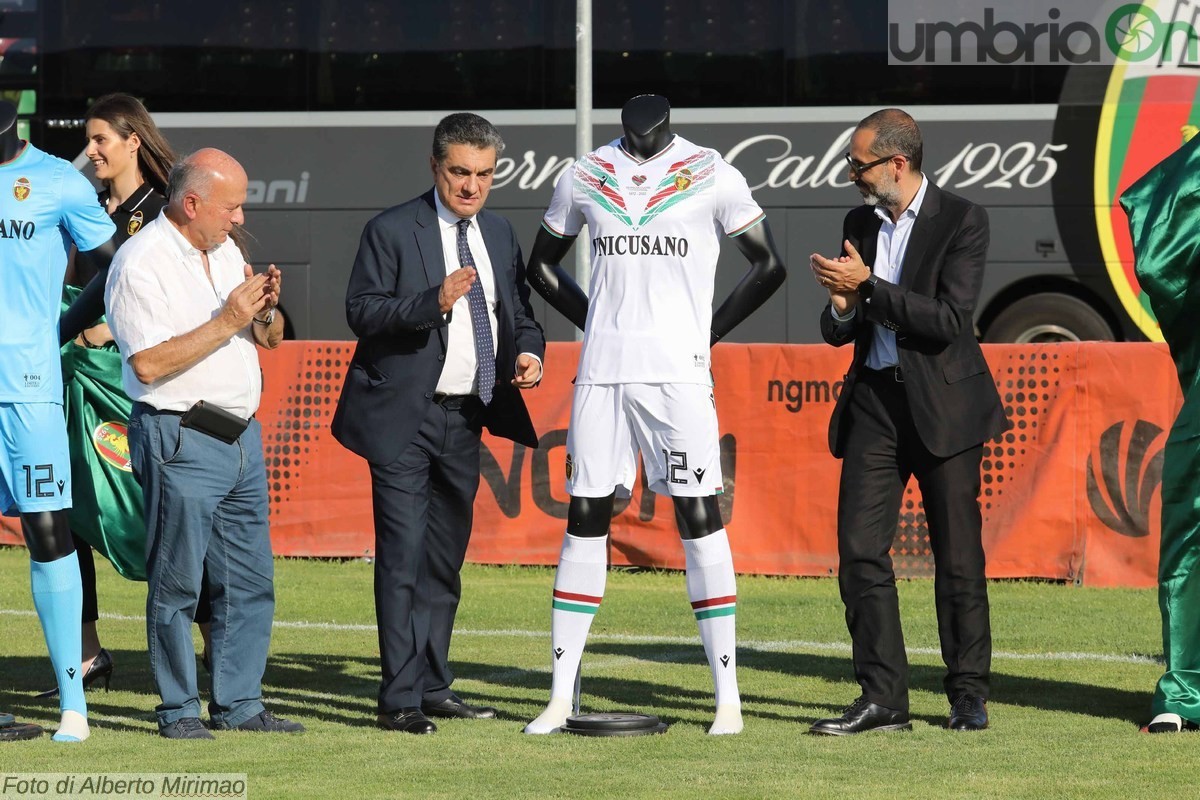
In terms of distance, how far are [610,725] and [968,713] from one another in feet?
4.29

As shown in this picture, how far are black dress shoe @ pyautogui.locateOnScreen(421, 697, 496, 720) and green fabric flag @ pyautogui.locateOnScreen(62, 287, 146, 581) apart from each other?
4.76 ft

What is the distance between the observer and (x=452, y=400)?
271 inches

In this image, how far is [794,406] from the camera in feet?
38.3

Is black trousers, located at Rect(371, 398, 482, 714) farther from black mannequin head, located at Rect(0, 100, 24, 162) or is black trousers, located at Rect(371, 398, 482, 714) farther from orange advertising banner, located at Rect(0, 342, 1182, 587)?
orange advertising banner, located at Rect(0, 342, 1182, 587)

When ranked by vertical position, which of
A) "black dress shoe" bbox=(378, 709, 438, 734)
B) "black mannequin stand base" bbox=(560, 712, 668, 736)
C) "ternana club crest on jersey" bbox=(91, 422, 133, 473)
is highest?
"ternana club crest on jersey" bbox=(91, 422, 133, 473)

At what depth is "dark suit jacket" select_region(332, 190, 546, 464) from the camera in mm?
6719

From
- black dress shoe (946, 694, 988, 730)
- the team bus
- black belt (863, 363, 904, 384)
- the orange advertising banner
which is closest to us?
black dress shoe (946, 694, 988, 730)

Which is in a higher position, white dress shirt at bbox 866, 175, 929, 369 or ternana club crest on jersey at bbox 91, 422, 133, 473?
white dress shirt at bbox 866, 175, 929, 369

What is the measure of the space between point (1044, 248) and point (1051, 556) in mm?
6631

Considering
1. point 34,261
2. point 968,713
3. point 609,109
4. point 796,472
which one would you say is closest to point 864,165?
point 968,713

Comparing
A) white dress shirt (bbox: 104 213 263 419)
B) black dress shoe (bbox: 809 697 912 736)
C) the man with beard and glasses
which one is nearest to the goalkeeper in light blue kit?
white dress shirt (bbox: 104 213 263 419)

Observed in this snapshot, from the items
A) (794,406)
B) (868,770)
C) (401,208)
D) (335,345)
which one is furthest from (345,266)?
(868,770)

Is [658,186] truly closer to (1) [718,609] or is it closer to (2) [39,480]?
(1) [718,609]

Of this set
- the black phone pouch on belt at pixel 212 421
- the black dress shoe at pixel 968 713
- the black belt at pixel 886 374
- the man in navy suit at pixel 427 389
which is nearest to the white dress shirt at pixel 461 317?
the man in navy suit at pixel 427 389
